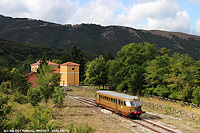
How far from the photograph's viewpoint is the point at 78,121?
20.2m

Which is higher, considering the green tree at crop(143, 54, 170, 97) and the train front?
the green tree at crop(143, 54, 170, 97)

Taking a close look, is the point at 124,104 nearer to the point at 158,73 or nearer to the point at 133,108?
the point at 133,108

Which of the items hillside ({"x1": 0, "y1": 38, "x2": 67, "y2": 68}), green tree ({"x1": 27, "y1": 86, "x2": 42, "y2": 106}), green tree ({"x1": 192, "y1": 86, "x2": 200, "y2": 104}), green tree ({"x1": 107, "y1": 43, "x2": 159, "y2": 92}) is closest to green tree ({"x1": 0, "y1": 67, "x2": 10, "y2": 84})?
green tree ({"x1": 27, "y1": 86, "x2": 42, "y2": 106})

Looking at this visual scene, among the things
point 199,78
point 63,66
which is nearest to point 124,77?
point 199,78

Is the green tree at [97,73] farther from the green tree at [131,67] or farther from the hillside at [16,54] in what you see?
the hillside at [16,54]

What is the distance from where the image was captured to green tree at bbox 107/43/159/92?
47250 millimetres

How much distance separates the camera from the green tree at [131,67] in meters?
47.2

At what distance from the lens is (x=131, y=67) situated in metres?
48.0

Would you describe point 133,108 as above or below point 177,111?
above

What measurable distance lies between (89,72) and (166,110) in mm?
34272

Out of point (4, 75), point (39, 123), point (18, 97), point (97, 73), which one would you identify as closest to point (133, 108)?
point (39, 123)

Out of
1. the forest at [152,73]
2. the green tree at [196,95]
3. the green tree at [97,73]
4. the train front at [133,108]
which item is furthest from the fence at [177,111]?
the green tree at [97,73]

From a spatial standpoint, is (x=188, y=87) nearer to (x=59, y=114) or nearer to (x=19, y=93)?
(x=59, y=114)

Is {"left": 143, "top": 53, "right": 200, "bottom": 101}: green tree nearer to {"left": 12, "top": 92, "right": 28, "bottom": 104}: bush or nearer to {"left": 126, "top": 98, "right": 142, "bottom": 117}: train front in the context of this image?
{"left": 126, "top": 98, "right": 142, "bottom": 117}: train front
